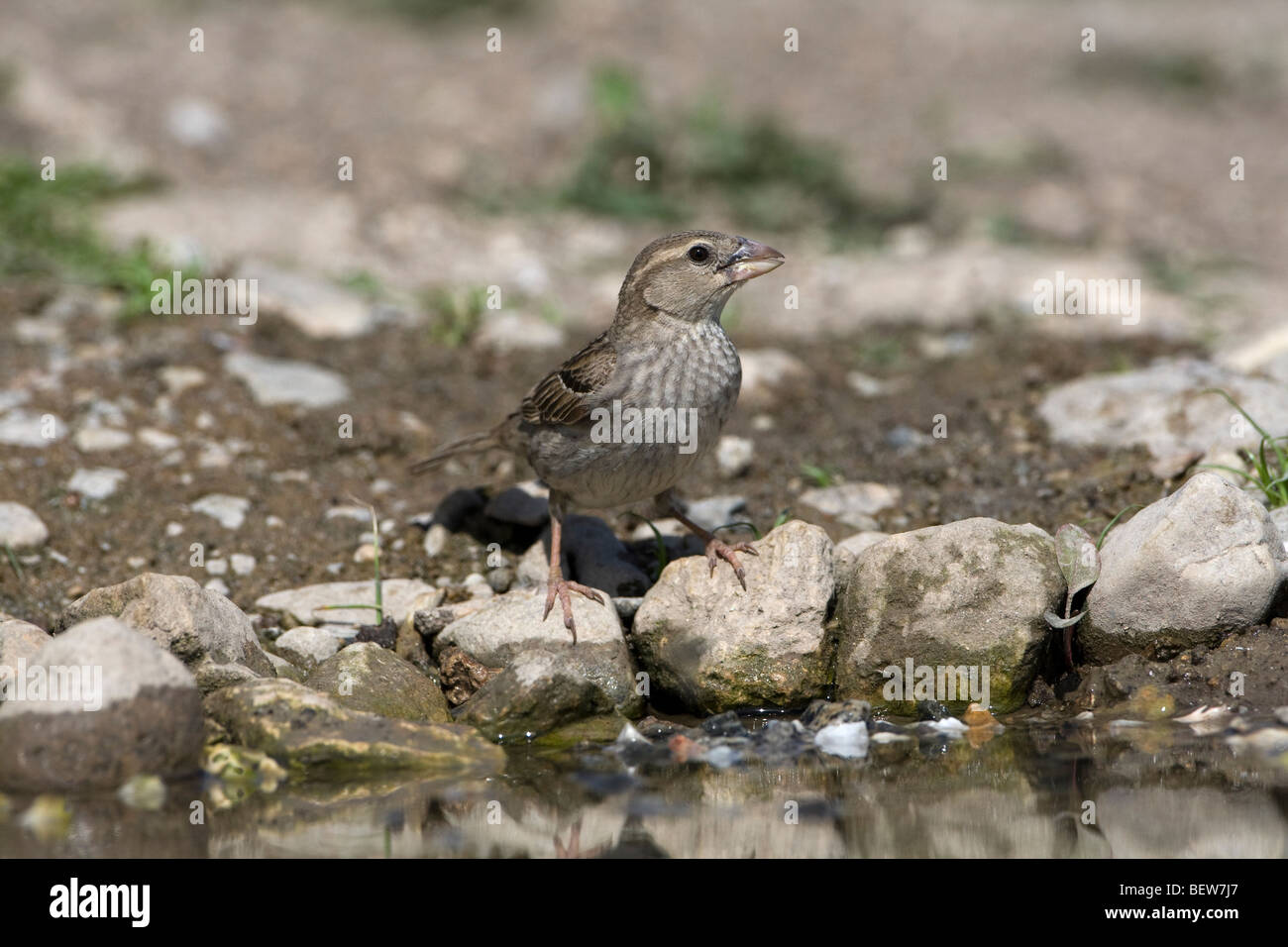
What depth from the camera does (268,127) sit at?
12141 millimetres

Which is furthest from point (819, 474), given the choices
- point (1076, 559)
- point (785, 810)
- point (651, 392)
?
point (785, 810)

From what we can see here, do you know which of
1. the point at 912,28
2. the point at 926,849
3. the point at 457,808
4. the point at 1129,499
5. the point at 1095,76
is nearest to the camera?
the point at 926,849

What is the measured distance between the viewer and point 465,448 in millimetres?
6723

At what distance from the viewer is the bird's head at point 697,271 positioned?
5781 mm

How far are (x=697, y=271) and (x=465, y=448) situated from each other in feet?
5.24

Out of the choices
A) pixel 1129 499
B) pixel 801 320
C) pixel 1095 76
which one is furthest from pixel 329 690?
pixel 1095 76

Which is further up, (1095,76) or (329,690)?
(1095,76)

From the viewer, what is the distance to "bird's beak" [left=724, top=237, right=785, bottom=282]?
576 centimetres

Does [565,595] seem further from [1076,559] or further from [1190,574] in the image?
[1190,574]

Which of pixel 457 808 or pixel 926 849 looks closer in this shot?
pixel 926 849

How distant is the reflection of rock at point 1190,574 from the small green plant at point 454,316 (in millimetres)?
4656

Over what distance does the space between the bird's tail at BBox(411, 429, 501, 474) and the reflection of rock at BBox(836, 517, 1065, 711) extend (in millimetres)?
2096

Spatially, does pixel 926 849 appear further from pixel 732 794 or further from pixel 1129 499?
pixel 1129 499

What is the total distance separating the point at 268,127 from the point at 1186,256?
7.68 m
